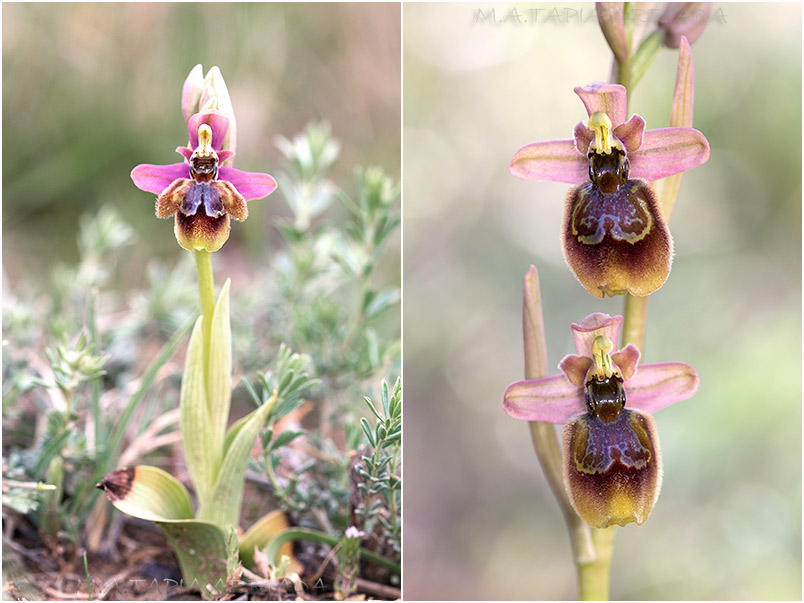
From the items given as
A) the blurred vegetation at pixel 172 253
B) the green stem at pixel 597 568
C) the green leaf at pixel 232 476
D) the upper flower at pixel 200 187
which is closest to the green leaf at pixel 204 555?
the green leaf at pixel 232 476

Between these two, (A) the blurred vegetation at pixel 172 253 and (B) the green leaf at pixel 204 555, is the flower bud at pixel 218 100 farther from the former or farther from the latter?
(B) the green leaf at pixel 204 555

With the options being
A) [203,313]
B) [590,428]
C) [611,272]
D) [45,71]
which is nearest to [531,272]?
[611,272]

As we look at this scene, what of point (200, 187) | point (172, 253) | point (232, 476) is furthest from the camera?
point (172, 253)

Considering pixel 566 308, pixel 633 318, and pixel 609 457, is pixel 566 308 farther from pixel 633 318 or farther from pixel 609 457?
pixel 609 457

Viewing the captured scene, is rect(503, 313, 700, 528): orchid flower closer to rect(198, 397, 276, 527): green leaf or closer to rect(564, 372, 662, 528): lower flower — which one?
rect(564, 372, 662, 528): lower flower

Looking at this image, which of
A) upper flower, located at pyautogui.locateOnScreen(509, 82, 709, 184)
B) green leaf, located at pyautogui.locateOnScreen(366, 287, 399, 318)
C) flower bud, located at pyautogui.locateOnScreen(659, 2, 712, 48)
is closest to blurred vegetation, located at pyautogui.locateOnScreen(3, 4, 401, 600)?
green leaf, located at pyautogui.locateOnScreen(366, 287, 399, 318)

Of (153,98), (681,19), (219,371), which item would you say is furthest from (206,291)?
(153,98)
